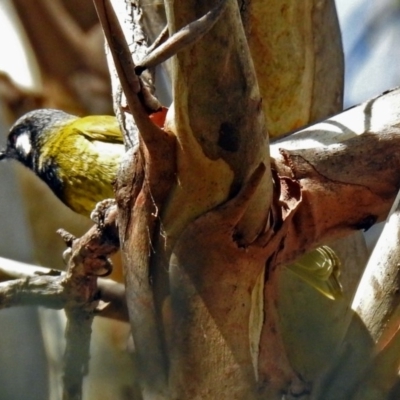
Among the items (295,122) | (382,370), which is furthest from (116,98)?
(295,122)

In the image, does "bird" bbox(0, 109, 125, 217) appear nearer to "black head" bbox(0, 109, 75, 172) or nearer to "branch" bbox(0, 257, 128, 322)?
"black head" bbox(0, 109, 75, 172)

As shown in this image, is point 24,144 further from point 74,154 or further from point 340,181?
point 340,181

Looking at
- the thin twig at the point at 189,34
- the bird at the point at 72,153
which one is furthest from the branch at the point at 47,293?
the thin twig at the point at 189,34

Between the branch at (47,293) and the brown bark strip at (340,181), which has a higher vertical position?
the brown bark strip at (340,181)

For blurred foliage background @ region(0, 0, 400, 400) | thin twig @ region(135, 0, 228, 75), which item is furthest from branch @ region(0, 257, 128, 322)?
thin twig @ region(135, 0, 228, 75)

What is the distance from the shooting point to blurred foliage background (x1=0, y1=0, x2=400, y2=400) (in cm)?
182

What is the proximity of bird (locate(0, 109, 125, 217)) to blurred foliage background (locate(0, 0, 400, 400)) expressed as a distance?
178mm

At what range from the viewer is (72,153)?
1860 mm

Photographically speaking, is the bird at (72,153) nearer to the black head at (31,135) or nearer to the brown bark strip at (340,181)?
the black head at (31,135)

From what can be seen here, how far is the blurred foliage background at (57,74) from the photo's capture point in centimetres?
182

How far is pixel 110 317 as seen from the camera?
1.22 metres

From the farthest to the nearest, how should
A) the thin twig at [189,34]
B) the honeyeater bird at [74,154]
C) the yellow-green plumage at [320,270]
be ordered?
the honeyeater bird at [74,154], the yellow-green plumage at [320,270], the thin twig at [189,34]

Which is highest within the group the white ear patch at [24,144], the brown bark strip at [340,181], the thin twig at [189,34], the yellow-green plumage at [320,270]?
the thin twig at [189,34]

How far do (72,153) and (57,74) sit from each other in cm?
70
